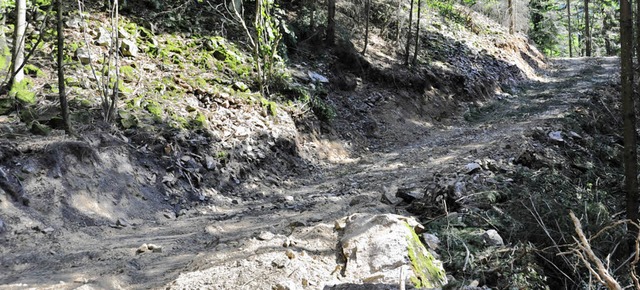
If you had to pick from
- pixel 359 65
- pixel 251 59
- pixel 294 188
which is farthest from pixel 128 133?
pixel 359 65

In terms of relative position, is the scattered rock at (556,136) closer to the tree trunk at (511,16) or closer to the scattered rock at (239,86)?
the scattered rock at (239,86)

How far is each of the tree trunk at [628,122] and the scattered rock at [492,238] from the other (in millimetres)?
2139

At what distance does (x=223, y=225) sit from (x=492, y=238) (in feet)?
10.2

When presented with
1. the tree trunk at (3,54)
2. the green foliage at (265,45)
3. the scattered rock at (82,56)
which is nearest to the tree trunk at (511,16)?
the green foliage at (265,45)

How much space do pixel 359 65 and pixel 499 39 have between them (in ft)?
37.5

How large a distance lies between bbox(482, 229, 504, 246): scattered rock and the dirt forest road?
98 cm

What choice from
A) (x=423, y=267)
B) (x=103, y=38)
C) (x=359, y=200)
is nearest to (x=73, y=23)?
(x=103, y=38)

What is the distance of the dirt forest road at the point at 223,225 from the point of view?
3721mm

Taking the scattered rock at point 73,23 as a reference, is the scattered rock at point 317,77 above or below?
below

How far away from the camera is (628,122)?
609 centimetres

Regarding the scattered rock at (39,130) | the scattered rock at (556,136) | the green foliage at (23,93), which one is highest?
the green foliage at (23,93)

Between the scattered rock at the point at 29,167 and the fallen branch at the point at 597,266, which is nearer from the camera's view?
the fallen branch at the point at 597,266

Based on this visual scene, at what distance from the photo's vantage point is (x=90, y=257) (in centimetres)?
428

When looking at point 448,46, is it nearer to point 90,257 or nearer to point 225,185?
point 225,185
